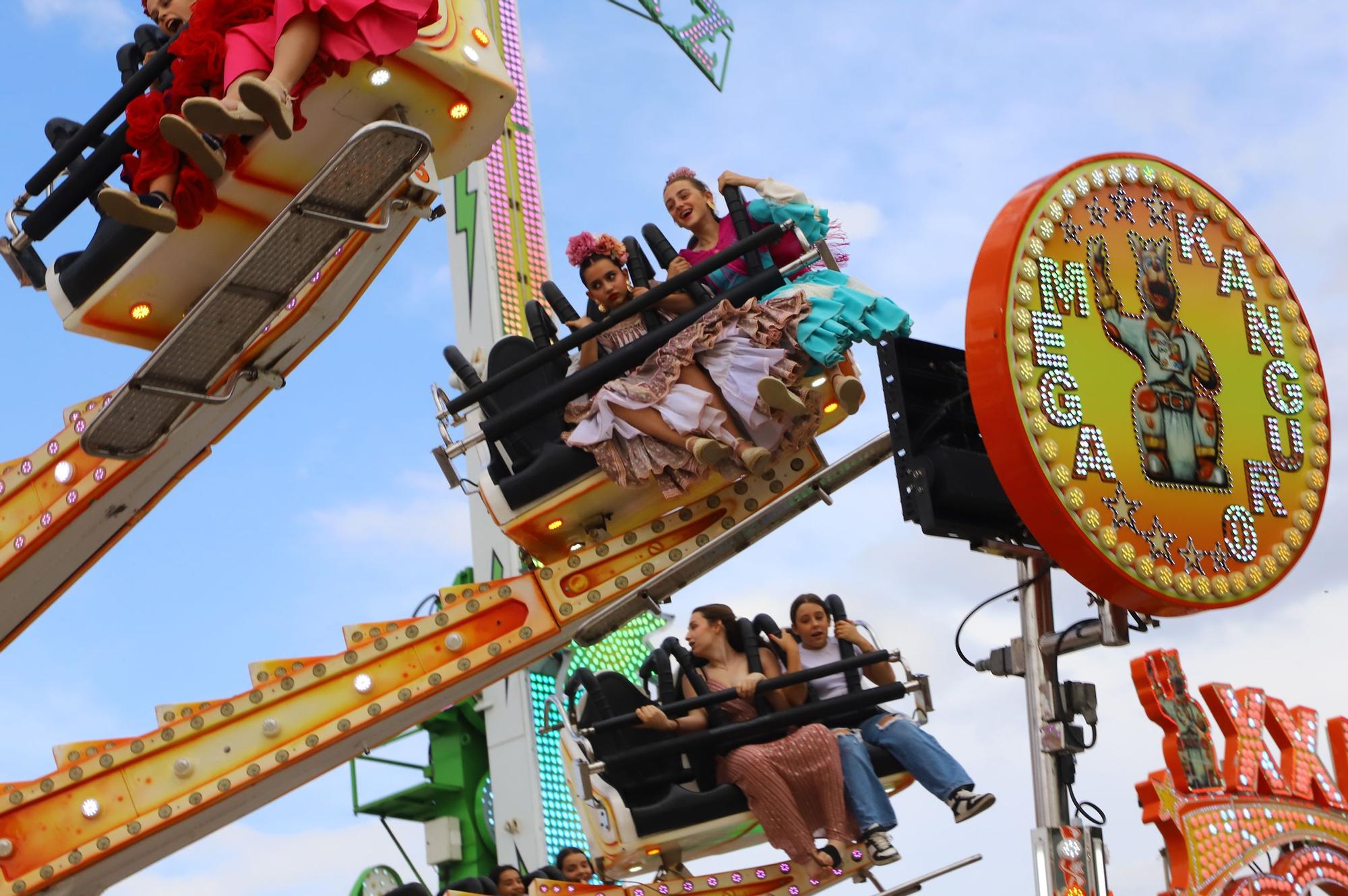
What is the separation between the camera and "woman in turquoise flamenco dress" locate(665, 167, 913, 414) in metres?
7.42

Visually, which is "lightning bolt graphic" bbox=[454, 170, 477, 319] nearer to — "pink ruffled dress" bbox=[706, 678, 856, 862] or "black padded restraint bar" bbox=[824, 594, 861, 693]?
"black padded restraint bar" bbox=[824, 594, 861, 693]

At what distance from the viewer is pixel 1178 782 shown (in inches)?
295

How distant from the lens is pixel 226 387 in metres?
8.10

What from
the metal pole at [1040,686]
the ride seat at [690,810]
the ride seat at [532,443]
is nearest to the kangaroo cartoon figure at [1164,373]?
the metal pole at [1040,686]

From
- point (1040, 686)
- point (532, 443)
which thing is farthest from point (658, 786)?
point (1040, 686)

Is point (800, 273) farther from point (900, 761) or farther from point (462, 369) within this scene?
point (900, 761)

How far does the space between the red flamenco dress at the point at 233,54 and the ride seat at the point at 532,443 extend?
1477 mm

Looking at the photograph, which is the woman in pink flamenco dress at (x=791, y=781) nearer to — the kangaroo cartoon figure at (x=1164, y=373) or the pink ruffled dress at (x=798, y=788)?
the pink ruffled dress at (x=798, y=788)

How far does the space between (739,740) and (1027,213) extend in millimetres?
2589

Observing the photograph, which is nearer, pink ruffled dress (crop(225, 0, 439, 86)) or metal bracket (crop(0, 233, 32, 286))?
pink ruffled dress (crop(225, 0, 439, 86))

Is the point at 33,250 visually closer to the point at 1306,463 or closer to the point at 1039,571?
the point at 1039,571

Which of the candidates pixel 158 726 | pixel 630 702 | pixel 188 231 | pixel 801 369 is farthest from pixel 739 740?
pixel 188 231

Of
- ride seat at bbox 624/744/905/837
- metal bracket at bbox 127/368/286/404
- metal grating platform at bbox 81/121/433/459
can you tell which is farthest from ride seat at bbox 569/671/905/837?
metal grating platform at bbox 81/121/433/459

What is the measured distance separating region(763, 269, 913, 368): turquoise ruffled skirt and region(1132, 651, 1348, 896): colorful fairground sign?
1.78 meters
